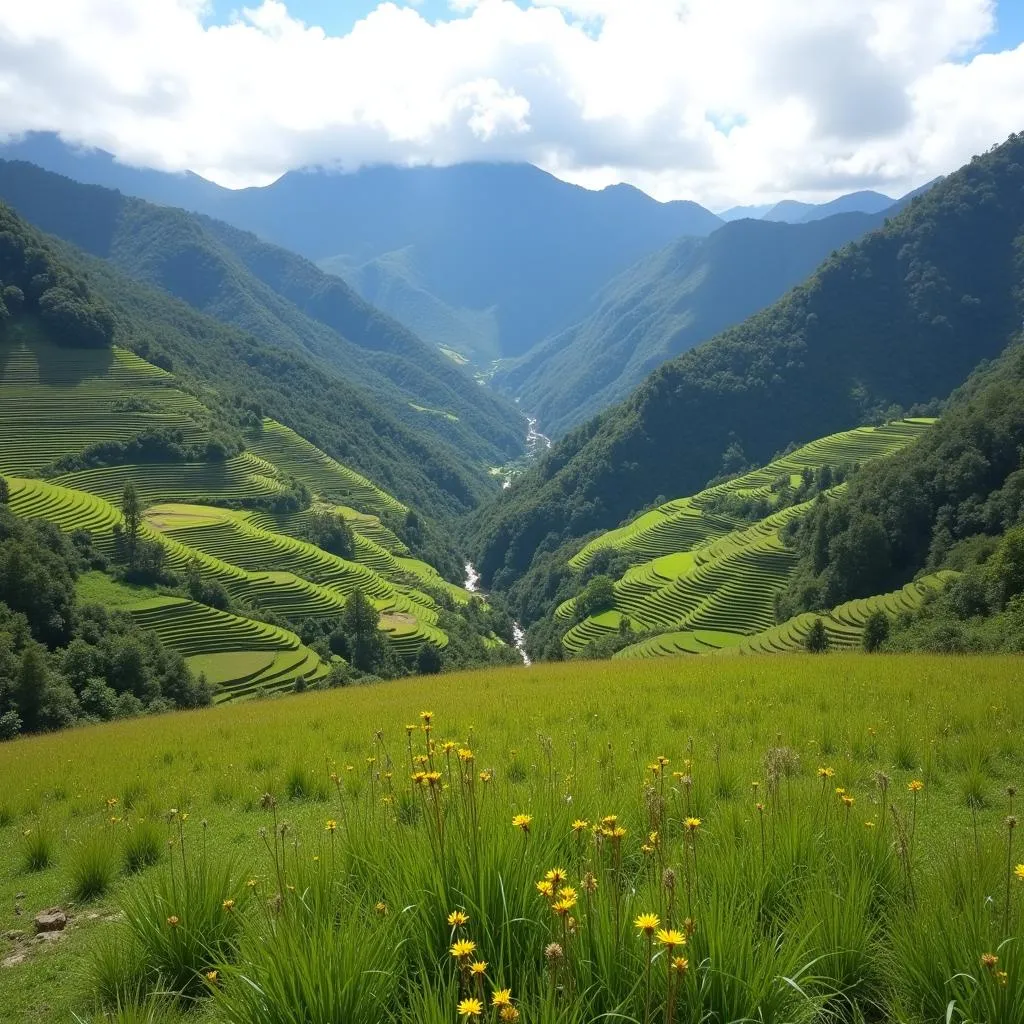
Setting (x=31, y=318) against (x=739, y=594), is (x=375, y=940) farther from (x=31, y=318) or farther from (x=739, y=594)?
(x=31, y=318)

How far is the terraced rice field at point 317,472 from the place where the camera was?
102 metres

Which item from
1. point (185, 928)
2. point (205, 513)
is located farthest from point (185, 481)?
point (185, 928)

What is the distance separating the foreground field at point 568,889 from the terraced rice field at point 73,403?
264ft

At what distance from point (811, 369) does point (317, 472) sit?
3760 inches

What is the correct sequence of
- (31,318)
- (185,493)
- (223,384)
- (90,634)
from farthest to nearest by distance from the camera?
1. (223,384)
2. (31,318)
3. (185,493)
4. (90,634)

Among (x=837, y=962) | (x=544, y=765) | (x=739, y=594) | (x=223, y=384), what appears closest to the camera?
(x=837, y=962)

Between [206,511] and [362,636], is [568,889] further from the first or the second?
[206,511]

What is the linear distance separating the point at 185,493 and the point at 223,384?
49810 millimetres

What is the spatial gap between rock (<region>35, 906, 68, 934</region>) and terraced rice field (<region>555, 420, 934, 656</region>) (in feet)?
115

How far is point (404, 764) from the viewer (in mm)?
6152

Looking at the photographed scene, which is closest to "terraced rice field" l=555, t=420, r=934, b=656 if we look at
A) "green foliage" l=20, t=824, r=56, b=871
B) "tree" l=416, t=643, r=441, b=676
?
"tree" l=416, t=643, r=441, b=676

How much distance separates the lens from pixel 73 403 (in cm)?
8169

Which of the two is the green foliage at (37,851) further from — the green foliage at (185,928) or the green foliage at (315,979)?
the green foliage at (315,979)

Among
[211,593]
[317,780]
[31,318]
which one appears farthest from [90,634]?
[31,318]
